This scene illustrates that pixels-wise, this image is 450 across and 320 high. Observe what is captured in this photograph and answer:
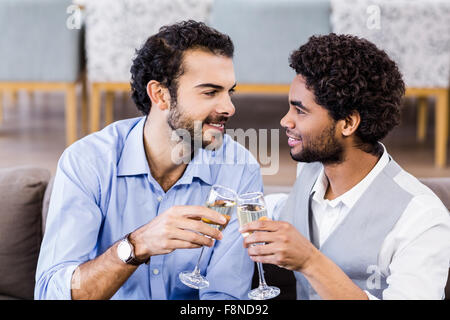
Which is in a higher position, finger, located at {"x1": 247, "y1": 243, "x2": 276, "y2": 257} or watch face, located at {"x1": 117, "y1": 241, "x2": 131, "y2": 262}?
finger, located at {"x1": 247, "y1": 243, "x2": 276, "y2": 257}

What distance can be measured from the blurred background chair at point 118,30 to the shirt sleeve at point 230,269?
3.91ft

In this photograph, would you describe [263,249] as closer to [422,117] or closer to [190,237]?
[190,237]

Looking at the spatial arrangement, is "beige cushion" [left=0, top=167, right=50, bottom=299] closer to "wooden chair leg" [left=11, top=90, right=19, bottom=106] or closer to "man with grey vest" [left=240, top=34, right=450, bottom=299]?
"man with grey vest" [left=240, top=34, right=450, bottom=299]

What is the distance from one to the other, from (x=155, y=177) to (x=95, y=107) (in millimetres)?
1153

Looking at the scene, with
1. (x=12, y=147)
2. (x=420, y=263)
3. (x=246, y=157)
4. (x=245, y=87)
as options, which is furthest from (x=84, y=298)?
(x=12, y=147)

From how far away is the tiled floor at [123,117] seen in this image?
7.25 feet

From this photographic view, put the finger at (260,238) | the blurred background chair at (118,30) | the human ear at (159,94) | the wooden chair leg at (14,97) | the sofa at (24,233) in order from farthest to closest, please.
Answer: the wooden chair leg at (14,97)
the blurred background chair at (118,30)
the sofa at (24,233)
the human ear at (159,94)
the finger at (260,238)

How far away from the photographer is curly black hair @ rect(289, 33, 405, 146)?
963 millimetres

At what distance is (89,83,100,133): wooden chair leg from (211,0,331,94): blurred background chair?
56cm

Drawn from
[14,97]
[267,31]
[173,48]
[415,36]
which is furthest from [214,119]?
[14,97]

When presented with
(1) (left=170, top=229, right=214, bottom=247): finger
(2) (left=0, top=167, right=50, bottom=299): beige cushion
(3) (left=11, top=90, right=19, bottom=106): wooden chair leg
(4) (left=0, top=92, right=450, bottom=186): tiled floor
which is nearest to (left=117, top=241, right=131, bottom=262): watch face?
(1) (left=170, top=229, right=214, bottom=247): finger

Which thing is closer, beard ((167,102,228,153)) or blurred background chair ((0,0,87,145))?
beard ((167,102,228,153))

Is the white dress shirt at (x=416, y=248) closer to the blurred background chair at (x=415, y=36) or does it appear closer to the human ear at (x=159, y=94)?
the human ear at (x=159, y=94)

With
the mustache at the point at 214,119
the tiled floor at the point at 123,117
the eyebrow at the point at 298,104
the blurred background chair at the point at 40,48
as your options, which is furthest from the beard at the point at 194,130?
the blurred background chair at the point at 40,48
